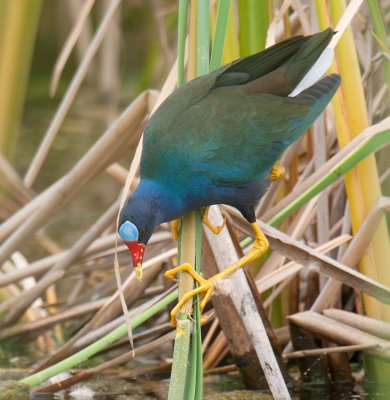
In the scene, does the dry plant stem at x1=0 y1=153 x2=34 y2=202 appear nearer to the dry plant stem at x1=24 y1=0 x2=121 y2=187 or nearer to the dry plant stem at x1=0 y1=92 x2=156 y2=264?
the dry plant stem at x1=24 y1=0 x2=121 y2=187

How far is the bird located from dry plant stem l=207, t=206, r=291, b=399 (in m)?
Result: 0.07

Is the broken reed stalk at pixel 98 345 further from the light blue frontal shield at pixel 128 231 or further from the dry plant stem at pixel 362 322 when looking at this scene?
the dry plant stem at pixel 362 322

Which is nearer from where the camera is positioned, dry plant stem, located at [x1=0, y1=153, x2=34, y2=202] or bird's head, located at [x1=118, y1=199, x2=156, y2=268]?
bird's head, located at [x1=118, y1=199, x2=156, y2=268]

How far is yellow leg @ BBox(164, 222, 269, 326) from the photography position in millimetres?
1938

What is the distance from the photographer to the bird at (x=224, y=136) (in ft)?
7.30

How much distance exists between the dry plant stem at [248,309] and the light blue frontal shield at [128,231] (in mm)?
301

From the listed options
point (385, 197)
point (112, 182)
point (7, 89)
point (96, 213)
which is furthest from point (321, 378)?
point (112, 182)

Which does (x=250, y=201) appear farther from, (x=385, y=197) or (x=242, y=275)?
(x=385, y=197)

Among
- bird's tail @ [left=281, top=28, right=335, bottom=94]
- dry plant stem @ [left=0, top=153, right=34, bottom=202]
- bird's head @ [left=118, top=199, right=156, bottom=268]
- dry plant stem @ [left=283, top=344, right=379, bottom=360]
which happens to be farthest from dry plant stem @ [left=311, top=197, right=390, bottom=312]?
dry plant stem @ [left=0, top=153, right=34, bottom=202]

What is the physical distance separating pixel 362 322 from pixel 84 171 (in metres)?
1.03

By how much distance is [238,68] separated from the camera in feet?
7.68

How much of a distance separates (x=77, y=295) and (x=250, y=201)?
54.3 inches

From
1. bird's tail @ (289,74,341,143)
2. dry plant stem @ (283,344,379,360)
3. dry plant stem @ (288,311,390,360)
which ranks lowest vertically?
dry plant stem @ (283,344,379,360)

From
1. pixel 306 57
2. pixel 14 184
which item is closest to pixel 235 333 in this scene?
pixel 306 57
